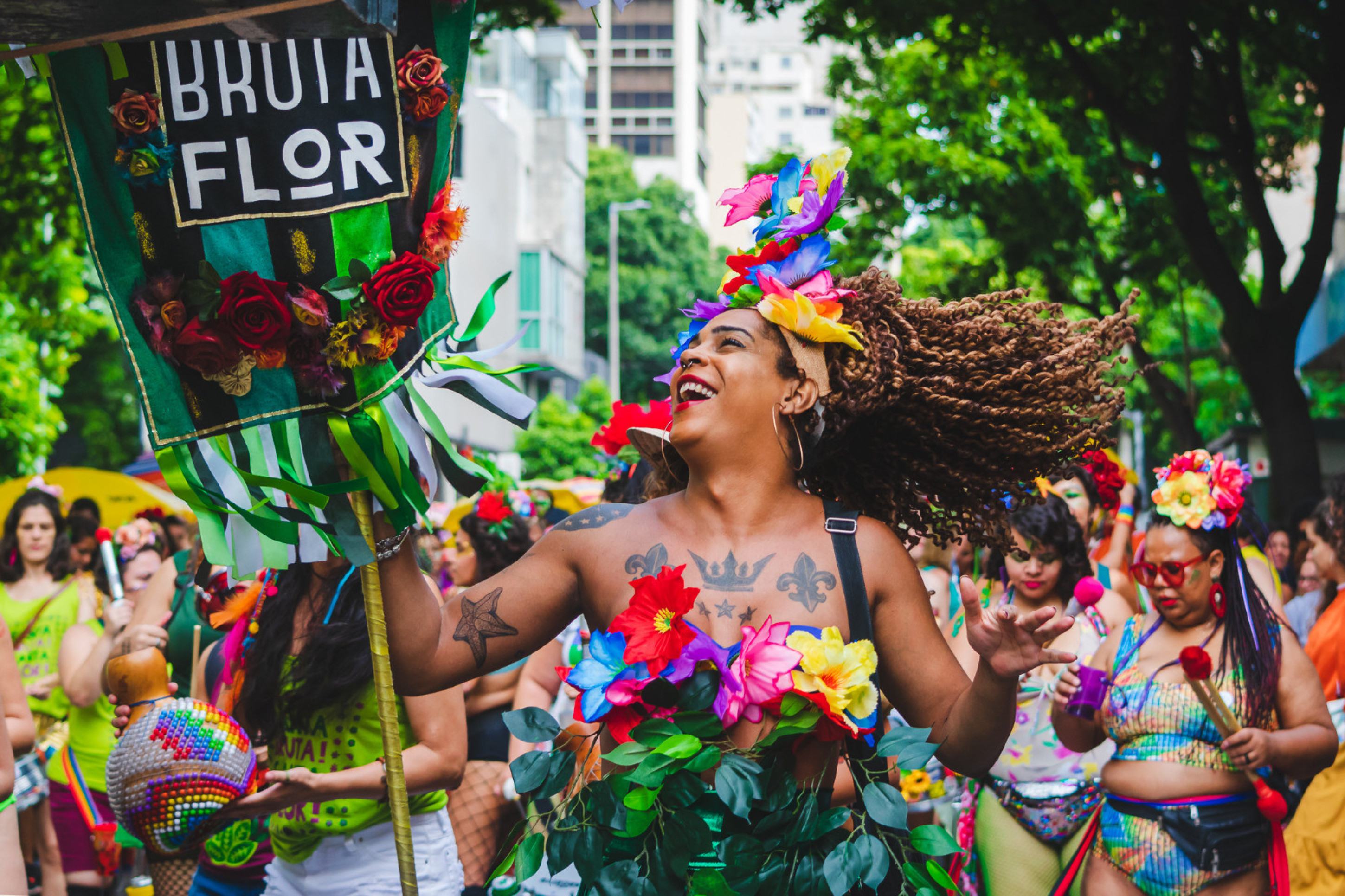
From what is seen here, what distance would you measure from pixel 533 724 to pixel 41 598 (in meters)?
5.30

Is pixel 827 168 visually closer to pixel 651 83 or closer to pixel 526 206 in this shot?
pixel 526 206

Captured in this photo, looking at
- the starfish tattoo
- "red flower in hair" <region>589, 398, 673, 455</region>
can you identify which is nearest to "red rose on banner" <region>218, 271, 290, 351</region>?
the starfish tattoo

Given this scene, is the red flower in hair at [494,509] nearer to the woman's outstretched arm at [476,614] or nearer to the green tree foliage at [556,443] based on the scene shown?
the woman's outstretched arm at [476,614]

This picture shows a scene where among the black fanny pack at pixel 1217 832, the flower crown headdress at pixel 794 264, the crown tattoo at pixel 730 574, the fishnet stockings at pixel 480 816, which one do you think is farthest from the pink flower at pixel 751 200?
the fishnet stockings at pixel 480 816

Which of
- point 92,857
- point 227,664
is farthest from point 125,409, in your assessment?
point 227,664

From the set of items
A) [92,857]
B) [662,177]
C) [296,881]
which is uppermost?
[662,177]

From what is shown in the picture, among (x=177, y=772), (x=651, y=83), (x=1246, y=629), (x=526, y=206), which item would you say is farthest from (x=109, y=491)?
(x=651, y=83)

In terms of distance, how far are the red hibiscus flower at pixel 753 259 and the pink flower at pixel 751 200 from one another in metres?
0.09

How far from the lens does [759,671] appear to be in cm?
285

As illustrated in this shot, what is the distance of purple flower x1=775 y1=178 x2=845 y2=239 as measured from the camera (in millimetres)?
3254

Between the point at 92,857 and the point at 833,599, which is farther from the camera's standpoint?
the point at 92,857

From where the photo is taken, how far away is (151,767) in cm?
343

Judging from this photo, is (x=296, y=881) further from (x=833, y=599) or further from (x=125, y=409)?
(x=125, y=409)

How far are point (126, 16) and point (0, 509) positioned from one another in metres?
8.42
